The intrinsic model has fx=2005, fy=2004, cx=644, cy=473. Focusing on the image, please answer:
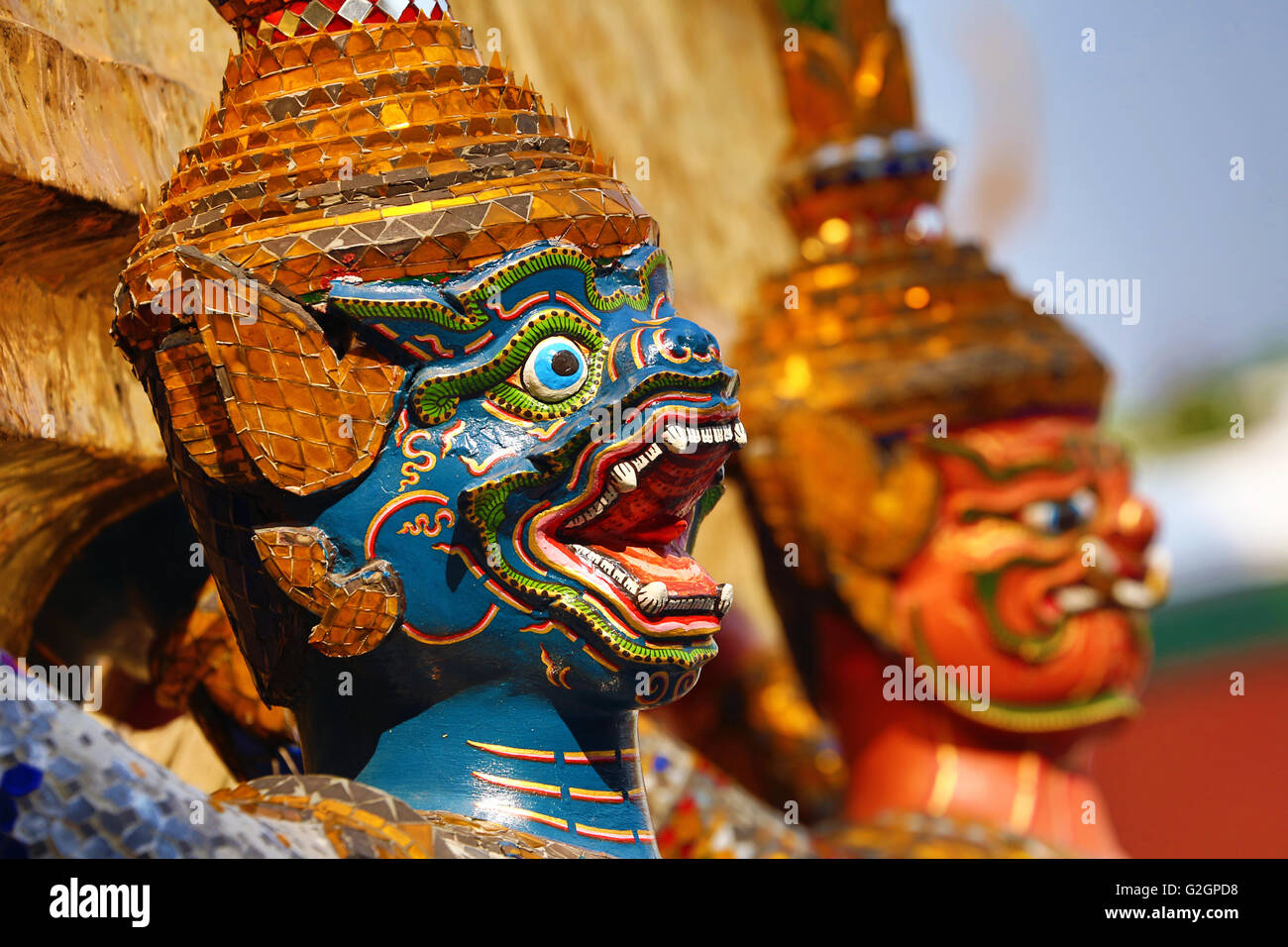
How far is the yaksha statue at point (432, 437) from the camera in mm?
2178

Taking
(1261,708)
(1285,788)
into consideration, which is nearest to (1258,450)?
(1261,708)

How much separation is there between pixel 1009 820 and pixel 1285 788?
4210 mm

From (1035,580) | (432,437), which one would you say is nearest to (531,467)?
(432,437)

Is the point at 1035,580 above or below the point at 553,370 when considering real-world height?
below

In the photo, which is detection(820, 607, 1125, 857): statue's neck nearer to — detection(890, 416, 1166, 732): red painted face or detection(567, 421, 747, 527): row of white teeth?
detection(890, 416, 1166, 732): red painted face

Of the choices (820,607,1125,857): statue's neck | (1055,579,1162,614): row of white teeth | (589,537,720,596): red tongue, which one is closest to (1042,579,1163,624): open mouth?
(1055,579,1162,614): row of white teeth

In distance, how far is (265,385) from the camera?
7.07 feet

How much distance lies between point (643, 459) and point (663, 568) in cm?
16

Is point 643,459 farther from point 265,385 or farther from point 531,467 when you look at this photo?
point 265,385

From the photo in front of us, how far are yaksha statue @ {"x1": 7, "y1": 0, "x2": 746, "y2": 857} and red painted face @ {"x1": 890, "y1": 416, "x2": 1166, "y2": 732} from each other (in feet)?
7.88

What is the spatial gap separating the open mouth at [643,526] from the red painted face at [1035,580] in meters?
2.41

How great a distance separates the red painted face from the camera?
4.60 meters

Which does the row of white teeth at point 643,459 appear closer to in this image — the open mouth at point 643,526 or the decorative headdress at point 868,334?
the open mouth at point 643,526

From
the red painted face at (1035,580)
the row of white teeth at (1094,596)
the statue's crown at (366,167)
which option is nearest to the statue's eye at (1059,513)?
the red painted face at (1035,580)
